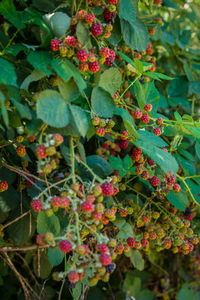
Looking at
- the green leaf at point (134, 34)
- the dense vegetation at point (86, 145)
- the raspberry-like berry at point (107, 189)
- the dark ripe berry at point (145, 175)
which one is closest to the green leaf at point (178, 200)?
the dense vegetation at point (86, 145)

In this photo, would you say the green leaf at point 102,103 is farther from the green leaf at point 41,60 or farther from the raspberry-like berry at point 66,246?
the raspberry-like berry at point 66,246

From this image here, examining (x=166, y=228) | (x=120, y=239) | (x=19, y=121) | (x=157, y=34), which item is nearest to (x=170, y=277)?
(x=166, y=228)

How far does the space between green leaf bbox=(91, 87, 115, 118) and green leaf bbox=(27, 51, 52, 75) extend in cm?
14

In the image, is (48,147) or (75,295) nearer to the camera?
(48,147)

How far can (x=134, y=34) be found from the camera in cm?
111

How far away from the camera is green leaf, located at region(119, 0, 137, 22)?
1.02 m

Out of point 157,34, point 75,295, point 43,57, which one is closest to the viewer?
point 43,57

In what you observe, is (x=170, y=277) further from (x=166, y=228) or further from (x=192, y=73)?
(x=192, y=73)

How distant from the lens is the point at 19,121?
2.84ft

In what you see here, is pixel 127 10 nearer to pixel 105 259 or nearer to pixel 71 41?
pixel 71 41

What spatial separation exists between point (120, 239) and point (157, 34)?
100 cm

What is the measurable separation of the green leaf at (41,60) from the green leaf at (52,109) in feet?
0.23

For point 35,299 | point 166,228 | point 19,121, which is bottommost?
point 35,299

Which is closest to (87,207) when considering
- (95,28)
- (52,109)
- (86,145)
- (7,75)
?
(52,109)
